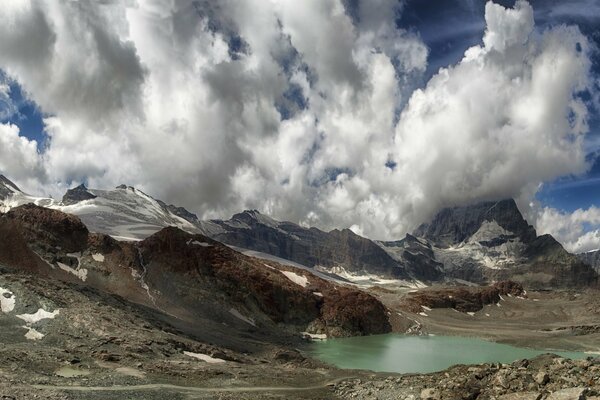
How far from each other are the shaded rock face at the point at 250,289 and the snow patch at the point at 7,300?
5170 centimetres

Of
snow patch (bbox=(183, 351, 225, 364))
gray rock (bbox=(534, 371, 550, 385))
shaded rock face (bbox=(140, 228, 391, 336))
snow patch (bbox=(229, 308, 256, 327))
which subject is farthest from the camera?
shaded rock face (bbox=(140, 228, 391, 336))

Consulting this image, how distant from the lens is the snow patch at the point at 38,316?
61156mm

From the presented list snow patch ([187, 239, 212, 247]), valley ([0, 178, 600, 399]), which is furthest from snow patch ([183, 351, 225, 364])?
snow patch ([187, 239, 212, 247])

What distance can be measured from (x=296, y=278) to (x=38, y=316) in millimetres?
109921

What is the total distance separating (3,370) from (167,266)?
86485 millimetres

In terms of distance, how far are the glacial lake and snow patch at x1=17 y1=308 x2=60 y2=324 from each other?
150 ft

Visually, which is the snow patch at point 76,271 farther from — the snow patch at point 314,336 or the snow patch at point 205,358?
the snow patch at point 314,336

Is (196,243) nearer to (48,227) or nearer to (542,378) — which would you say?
(48,227)

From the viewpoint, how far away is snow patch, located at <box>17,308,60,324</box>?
61156 millimetres

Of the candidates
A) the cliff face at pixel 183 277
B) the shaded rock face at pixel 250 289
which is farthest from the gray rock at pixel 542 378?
the shaded rock face at pixel 250 289

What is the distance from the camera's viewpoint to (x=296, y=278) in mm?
167500

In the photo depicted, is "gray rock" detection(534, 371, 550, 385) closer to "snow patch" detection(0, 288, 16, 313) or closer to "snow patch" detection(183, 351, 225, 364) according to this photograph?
"snow patch" detection(183, 351, 225, 364)


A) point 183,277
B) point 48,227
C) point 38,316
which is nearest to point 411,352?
point 183,277

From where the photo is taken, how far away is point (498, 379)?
127 feet
